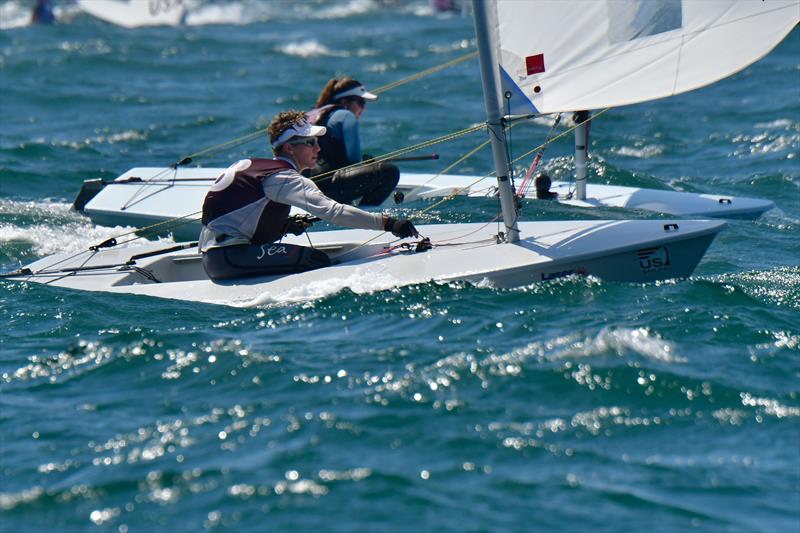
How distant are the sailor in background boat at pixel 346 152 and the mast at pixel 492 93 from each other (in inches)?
75.2

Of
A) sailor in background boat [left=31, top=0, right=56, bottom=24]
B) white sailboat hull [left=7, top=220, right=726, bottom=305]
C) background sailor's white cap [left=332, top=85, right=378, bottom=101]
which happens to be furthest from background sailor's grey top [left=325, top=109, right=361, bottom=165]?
sailor in background boat [left=31, top=0, right=56, bottom=24]

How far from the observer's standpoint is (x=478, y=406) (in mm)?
4461

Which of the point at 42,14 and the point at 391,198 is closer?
the point at 391,198

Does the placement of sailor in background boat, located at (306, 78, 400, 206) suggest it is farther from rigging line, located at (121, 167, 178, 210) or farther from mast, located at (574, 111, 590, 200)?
rigging line, located at (121, 167, 178, 210)

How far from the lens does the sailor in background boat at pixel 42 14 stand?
2555 cm

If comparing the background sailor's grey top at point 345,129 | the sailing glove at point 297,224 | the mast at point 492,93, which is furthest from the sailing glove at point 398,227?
the background sailor's grey top at point 345,129

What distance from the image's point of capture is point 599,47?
5.97 meters

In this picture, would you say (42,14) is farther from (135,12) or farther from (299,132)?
(299,132)

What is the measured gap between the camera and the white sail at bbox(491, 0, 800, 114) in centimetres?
578

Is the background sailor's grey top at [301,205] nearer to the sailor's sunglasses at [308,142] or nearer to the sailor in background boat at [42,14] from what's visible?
the sailor's sunglasses at [308,142]

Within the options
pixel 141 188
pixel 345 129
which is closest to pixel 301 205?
pixel 345 129

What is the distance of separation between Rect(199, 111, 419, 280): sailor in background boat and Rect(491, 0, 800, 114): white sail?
3.31 feet

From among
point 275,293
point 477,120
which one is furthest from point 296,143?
point 477,120

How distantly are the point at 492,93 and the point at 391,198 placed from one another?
303 centimetres
